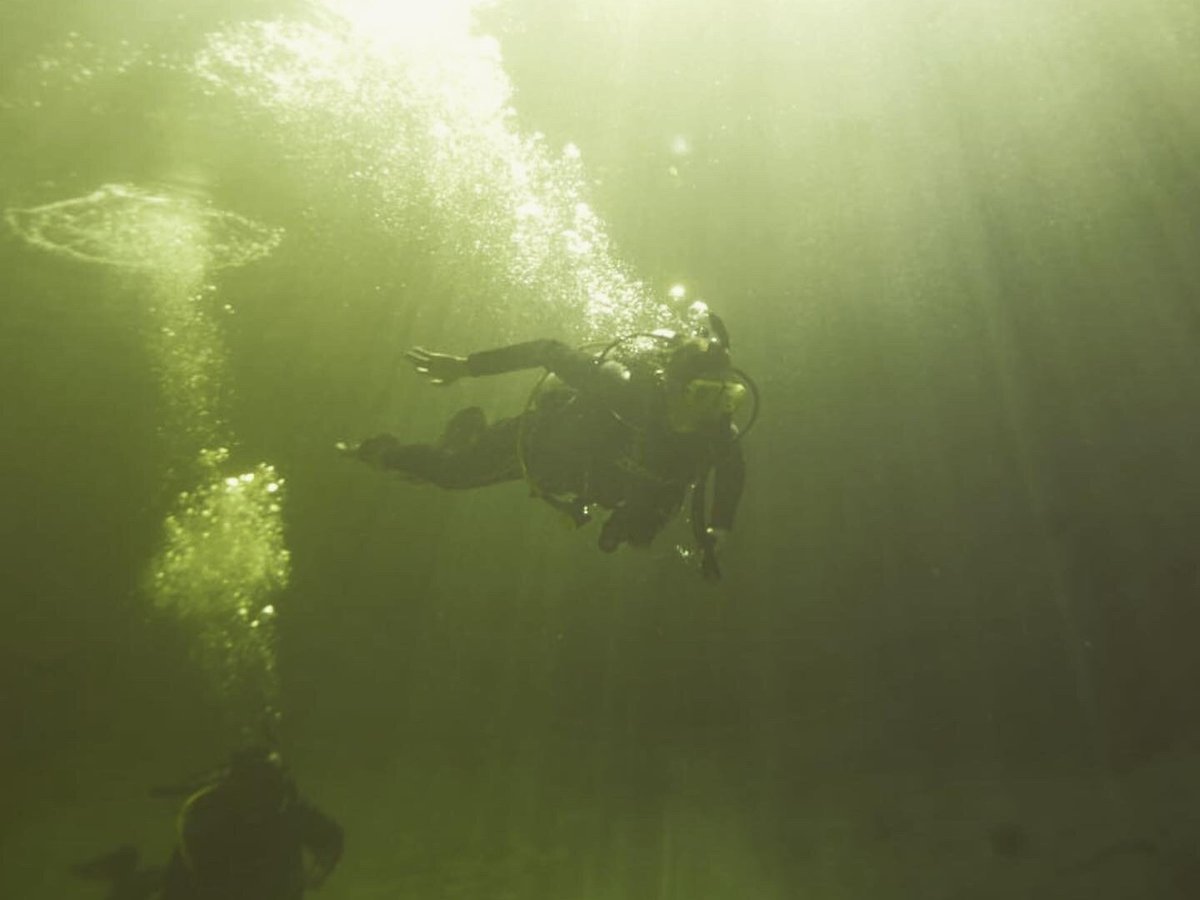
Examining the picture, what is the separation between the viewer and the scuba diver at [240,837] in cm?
334

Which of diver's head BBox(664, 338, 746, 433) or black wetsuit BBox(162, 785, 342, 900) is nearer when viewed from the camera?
diver's head BBox(664, 338, 746, 433)

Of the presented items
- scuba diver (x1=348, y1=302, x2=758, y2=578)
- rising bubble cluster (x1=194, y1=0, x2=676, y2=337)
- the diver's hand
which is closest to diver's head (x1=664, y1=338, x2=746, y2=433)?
scuba diver (x1=348, y1=302, x2=758, y2=578)

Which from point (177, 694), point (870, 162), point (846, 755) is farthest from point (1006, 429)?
point (177, 694)

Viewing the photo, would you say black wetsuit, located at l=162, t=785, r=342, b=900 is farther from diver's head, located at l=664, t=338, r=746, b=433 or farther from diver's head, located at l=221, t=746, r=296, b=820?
diver's head, located at l=664, t=338, r=746, b=433

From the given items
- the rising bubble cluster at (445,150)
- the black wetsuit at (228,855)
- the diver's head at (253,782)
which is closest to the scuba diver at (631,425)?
the diver's head at (253,782)

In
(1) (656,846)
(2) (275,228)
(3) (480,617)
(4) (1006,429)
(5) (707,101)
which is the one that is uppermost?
(5) (707,101)

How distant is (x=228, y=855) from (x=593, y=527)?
3.92 m

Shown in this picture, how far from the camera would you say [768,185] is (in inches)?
275

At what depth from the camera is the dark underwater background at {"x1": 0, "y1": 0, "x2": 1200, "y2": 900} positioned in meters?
5.58

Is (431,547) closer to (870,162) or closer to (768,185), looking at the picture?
(768,185)

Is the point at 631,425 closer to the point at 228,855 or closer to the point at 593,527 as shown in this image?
Answer: the point at 228,855

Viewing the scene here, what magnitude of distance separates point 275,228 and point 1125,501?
298 inches

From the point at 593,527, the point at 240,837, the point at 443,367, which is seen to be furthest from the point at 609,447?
the point at 593,527

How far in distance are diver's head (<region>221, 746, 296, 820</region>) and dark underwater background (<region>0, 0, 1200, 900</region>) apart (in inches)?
74.8
